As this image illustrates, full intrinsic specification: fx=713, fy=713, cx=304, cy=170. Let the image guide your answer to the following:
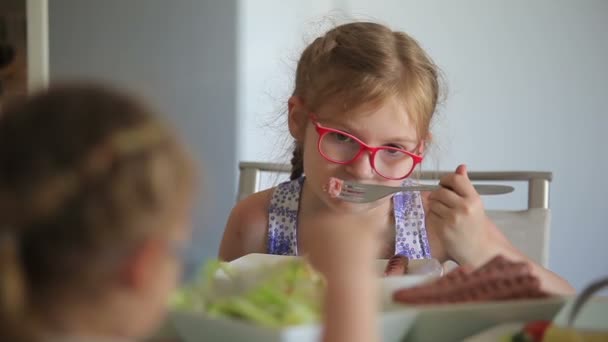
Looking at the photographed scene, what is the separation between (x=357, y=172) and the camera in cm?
110

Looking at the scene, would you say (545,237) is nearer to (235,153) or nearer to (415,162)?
(415,162)

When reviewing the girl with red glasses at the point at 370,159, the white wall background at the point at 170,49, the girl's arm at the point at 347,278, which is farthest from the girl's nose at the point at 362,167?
the white wall background at the point at 170,49

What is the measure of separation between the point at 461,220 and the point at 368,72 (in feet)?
0.97

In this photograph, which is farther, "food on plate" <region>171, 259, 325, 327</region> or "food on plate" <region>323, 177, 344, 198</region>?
"food on plate" <region>323, 177, 344, 198</region>

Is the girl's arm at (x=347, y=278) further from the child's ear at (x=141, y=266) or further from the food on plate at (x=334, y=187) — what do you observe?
the food on plate at (x=334, y=187)

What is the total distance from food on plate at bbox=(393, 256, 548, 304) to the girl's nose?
1.62ft

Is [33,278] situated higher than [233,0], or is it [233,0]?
[233,0]

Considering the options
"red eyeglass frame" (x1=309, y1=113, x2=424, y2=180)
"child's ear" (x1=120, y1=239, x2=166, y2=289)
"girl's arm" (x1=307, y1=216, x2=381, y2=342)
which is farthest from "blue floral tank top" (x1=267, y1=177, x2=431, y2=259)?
"child's ear" (x1=120, y1=239, x2=166, y2=289)

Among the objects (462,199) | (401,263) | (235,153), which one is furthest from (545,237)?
(235,153)

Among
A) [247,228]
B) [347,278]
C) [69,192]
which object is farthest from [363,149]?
[69,192]

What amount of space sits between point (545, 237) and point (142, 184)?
1.01 meters

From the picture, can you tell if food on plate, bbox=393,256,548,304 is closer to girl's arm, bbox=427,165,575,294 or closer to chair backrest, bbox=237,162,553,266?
girl's arm, bbox=427,165,575,294

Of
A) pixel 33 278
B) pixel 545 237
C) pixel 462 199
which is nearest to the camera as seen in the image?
pixel 33 278

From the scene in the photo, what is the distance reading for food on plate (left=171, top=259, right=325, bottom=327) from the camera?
1.67 feet
